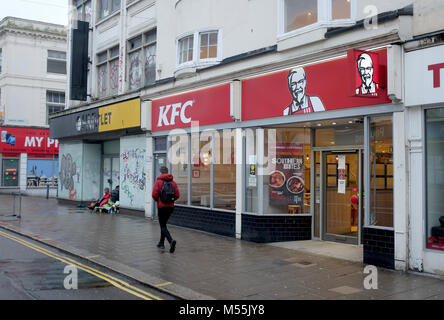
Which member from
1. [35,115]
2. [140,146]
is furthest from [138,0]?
[35,115]

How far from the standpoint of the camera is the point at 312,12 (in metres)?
10.2

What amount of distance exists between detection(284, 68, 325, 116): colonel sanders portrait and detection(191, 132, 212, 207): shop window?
11.3 ft

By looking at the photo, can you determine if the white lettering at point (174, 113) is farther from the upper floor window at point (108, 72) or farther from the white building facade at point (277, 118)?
the upper floor window at point (108, 72)

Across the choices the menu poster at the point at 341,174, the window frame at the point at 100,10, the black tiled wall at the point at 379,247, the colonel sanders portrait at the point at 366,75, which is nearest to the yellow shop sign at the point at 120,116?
the window frame at the point at 100,10

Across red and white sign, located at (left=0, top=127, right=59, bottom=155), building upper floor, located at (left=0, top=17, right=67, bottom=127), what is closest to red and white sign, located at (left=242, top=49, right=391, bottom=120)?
building upper floor, located at (left=0, top=17, right=67, bottom=127)

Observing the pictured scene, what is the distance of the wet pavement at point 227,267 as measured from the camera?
6711 millimetres

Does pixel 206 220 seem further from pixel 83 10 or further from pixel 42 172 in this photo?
pixel 42 172

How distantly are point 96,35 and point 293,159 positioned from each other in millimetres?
13215

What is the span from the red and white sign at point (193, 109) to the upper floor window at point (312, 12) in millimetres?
2514

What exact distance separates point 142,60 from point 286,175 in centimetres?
869

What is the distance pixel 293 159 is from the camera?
11.5 metres

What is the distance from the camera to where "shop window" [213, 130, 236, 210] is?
483 inches
